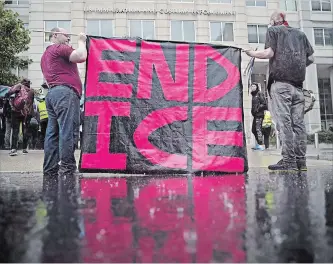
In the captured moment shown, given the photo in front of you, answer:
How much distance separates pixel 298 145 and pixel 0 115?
6162 millimetres

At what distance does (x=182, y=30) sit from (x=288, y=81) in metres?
13.9

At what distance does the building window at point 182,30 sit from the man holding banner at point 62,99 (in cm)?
1340

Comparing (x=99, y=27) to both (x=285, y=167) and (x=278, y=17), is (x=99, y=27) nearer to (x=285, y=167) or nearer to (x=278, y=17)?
A: (x=278, y=17)

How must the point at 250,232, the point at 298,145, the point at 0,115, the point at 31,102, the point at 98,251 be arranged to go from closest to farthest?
1. the point at 98,251
2. the point at 250,232
3. the point at 298,145
4. the point at 31,102
5. the point at 0,115

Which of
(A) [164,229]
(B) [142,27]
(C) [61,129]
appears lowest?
(A) [164,229]

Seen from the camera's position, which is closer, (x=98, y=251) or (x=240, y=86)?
(x=98, y=251)

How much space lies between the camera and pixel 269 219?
1036mm

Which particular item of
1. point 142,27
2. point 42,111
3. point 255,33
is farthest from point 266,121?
point 142,27

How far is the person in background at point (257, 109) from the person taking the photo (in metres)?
8.41

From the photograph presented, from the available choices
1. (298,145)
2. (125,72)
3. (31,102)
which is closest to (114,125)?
(125,72)

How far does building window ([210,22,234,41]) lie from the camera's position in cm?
1578

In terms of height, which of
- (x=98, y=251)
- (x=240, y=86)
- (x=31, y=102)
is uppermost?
(x=31, y=102)

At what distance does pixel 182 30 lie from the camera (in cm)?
1638

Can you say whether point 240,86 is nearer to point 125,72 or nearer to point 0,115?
point 125,72
